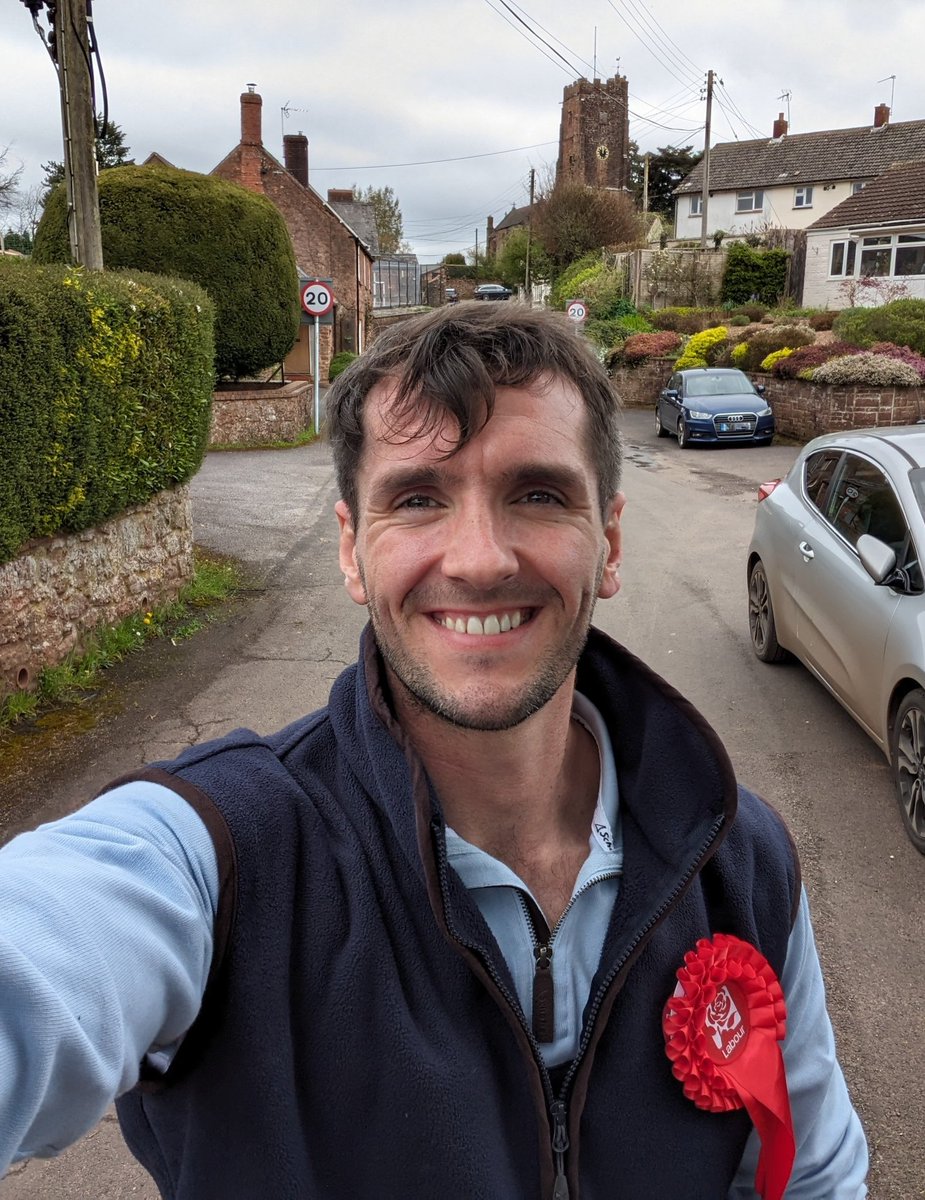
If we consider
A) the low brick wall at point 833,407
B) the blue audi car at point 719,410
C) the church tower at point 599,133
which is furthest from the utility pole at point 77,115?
the church tower at point 599,133

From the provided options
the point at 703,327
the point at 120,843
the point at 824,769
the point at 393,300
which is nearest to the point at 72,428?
the point at 824,769

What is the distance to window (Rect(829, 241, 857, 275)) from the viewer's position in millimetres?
40219

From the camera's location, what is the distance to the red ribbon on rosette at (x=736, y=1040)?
4.75ft

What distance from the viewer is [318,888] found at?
1.30 meters

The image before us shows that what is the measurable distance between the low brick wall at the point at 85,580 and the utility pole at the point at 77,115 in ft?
7.80

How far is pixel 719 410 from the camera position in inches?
830

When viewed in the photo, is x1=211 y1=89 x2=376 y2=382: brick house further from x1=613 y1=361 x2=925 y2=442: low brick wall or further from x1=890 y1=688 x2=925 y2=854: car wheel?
x1=890 y1=688 x2=925 y2=854: car wheel

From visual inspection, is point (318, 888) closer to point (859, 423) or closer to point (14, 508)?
point (14, 508)

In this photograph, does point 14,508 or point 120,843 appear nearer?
point 120,843

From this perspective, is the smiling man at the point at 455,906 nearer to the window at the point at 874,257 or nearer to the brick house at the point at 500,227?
the window at the point at 874,257

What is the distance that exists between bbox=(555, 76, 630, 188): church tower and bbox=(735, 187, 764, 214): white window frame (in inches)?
1046

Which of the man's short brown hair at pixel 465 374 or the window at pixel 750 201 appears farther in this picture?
the window at pixel 750 201

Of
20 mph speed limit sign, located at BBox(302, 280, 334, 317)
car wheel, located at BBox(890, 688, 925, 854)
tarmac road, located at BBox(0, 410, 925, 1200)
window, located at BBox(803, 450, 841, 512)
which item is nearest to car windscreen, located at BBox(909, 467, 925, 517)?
window, located at BBox(803, 450, 841, 512)

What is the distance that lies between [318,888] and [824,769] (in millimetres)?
4955
